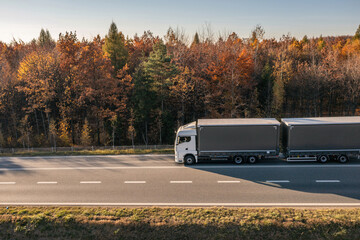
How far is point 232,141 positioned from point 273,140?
2.98 m

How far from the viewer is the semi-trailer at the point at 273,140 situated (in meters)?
17.4

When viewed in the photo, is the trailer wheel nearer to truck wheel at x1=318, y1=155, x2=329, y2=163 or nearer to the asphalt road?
the asphalt road

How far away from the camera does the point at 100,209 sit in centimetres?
1217

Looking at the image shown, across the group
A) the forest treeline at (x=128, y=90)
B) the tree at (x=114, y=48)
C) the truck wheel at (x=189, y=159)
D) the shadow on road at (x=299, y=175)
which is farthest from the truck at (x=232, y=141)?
the tree at (x=114, y=48)

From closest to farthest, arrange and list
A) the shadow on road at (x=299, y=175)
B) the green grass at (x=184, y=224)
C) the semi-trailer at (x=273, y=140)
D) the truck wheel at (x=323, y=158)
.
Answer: the green grass at (x=184, y=224) < the shadow on road at (x=299, y=175) < the semi-trailer at (x=273, y=140) < the truck wheel at (x=323, y=158)

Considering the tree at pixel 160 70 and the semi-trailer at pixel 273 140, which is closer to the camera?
the semi-trailer at pixel 273 140

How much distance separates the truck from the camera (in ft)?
57.9

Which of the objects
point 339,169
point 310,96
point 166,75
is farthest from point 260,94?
point 339,169

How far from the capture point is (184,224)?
10859 millimetres

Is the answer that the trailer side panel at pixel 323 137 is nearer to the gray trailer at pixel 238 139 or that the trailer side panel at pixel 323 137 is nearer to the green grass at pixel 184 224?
the gray trailer at pixel 238 139

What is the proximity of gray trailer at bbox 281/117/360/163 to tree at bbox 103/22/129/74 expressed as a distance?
2652 centimetres

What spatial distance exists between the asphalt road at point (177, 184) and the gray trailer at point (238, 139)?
42.0 inches

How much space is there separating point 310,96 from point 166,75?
27.9m

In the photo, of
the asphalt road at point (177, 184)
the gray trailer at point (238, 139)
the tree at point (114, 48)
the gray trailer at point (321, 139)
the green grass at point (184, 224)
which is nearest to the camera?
the green grass at point (184, 224)
